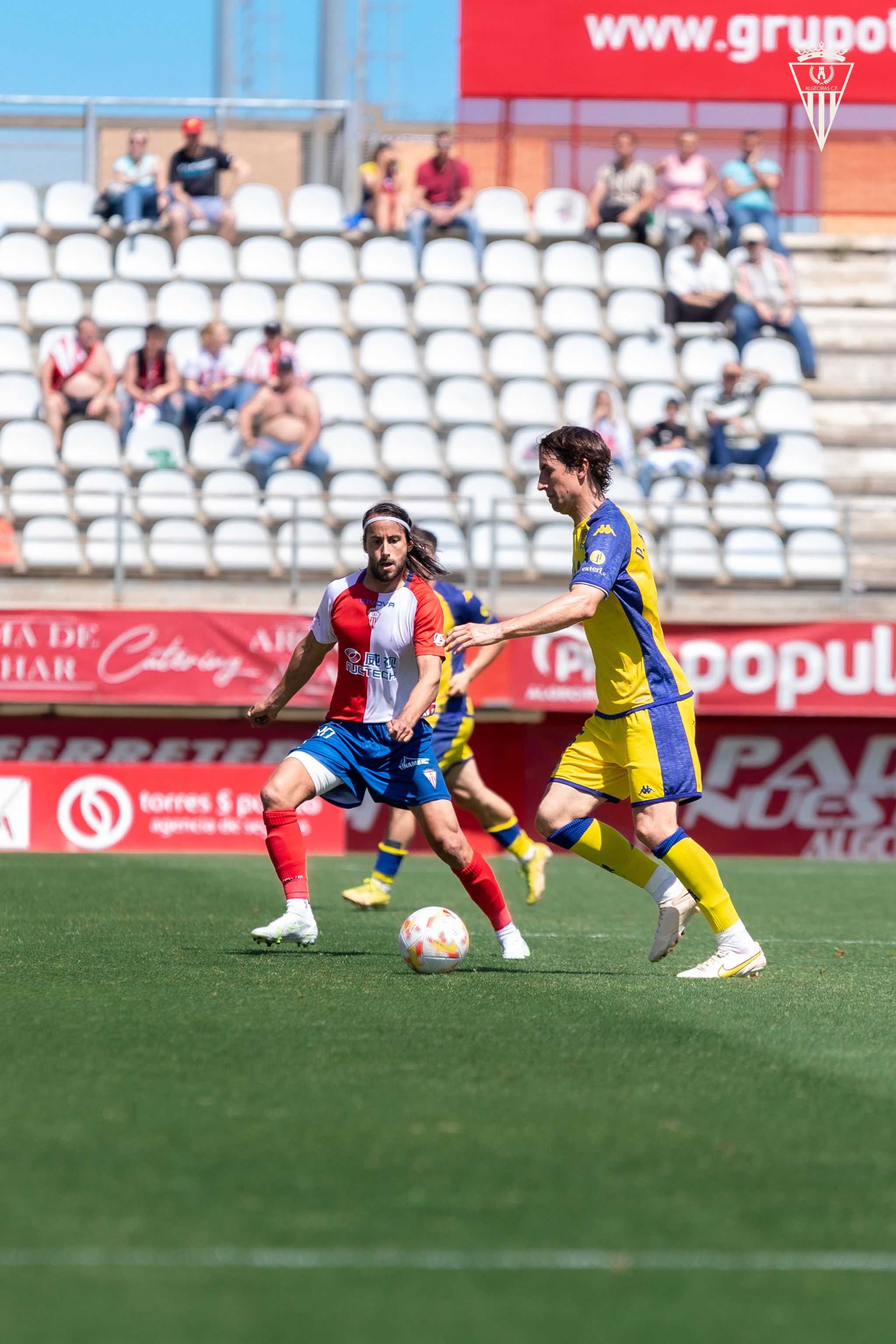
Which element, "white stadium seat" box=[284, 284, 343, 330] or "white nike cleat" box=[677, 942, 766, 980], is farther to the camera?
"white stadium seat" box=[284, 284, 343, 330]

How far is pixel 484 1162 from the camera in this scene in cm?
403

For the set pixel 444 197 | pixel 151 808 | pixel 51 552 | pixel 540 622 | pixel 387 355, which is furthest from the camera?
pixel 444 197

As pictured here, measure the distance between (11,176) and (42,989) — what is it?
59.2ft

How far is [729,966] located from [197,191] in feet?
53.9

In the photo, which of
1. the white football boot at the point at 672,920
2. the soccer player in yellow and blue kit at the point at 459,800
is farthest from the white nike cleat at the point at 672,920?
the soccer player in yellow and blue kit at the point at 459,800

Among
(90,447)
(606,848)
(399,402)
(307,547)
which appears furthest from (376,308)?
(606,848)

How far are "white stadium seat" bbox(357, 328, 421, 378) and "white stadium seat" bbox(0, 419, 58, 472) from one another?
3766 millimetres

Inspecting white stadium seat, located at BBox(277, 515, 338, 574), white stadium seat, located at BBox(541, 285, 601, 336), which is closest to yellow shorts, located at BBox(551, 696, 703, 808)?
white stadium seat, located at BBox(277, 515, 338, 574)

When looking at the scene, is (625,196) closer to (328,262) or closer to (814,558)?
(328,262)

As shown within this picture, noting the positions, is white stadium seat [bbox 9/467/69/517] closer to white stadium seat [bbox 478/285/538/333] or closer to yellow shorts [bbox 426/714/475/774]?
white stadium seat [bbox 478/285/538/333]

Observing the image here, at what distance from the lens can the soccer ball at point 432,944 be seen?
7.14 metres

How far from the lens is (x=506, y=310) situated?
68.9 feet

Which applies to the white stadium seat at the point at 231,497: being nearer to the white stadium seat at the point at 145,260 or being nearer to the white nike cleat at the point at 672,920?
the white stadium seat at the point at 145,260

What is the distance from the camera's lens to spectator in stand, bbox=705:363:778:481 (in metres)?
18.9
